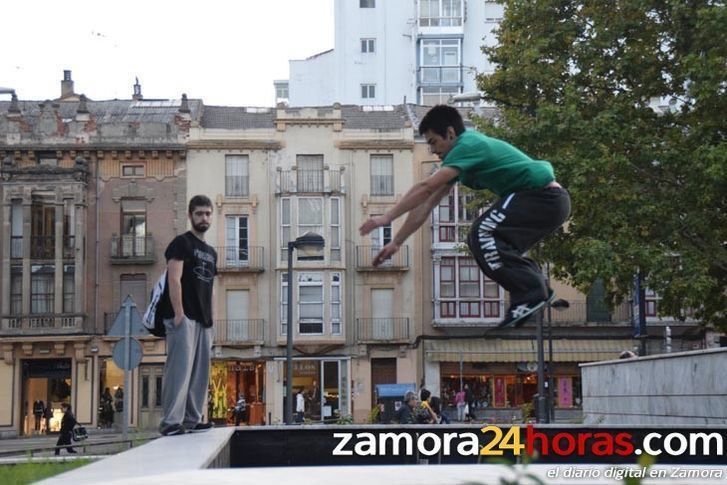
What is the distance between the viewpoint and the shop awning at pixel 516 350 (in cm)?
5491

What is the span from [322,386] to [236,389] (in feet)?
12.7

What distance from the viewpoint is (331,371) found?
5581cm

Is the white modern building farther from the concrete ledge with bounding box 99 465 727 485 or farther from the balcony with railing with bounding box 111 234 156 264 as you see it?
the concrete ledge with bounding box 99 465 727 485

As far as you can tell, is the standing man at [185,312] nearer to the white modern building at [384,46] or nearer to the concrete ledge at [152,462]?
the concrete ledge at [152,462]

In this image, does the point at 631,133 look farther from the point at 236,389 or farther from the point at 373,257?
the point at 236,389

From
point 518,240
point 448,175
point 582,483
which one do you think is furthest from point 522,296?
point 582,483

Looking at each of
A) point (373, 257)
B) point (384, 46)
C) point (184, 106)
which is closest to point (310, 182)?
point (373, 257)

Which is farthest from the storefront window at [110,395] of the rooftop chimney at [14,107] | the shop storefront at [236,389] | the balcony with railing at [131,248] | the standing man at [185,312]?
the standing man at [185,312]

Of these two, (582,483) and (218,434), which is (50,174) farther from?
(582,483)

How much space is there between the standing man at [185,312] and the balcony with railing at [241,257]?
46087mm

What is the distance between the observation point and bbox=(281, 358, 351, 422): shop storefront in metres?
54.8

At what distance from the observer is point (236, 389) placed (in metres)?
55.7

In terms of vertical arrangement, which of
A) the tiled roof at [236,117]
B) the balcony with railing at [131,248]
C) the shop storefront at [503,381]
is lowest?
the shop storefront at [503,381]

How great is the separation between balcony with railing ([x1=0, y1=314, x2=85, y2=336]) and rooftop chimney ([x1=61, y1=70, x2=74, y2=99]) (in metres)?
15.3
